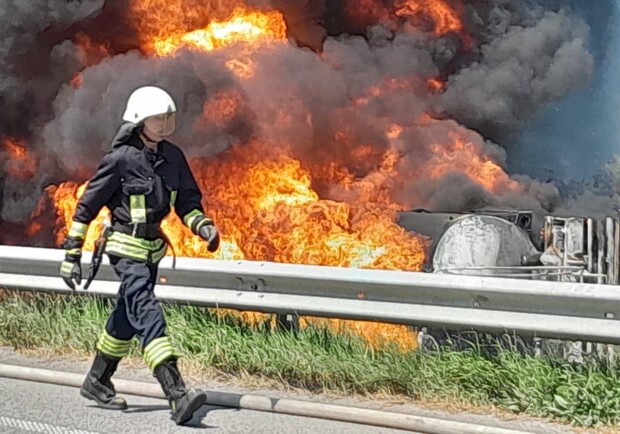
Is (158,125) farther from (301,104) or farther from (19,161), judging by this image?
(19,161)

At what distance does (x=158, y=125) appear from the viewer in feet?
17.0

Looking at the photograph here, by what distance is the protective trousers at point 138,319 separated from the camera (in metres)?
5.00

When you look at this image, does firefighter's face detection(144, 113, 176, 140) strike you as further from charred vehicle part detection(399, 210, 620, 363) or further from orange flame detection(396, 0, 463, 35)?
orange flame detection(396, 0, 463, 35)

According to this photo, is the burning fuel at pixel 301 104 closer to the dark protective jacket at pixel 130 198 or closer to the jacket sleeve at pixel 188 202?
the jacket sleeve at pixel 188 202

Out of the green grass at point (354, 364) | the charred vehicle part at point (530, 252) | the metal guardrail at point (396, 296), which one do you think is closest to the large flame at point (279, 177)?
the charred vehicle part at point (530, 252)

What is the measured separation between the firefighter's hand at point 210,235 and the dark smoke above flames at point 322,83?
4730 mm

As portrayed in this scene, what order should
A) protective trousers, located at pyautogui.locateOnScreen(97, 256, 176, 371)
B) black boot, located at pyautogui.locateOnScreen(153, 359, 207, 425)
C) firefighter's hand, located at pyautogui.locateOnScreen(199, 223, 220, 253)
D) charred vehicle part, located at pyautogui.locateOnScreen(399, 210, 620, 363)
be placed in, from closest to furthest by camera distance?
1. black boot, located at pyautogui.locateOnScreen(153, 359, 207, 425)
2. protective trousers, located at pyautogui.locateOnScreen(97, 256, 176, 371)
3. firefighter's hand, located at pyautogui.locateOnScreen(199, 223, 220, 253)
4. charred vehicle part, located at pyautogui.locateOnScreen(399, 210, 620, 363)

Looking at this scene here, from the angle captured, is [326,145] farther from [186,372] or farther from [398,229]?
[186,372]

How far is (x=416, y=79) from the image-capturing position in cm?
1006

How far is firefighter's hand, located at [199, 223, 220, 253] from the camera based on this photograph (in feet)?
17.2

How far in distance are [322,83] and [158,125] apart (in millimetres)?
5131

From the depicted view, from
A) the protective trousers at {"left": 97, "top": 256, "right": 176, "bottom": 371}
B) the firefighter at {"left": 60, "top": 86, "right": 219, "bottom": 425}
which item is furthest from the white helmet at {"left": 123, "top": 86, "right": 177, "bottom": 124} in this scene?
the protective trousers at {"left": 97, "top": 256, "right": 176, "bottom": 371}

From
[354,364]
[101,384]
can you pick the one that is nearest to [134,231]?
[101,384]

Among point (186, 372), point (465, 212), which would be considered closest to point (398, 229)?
point (465, 212)
